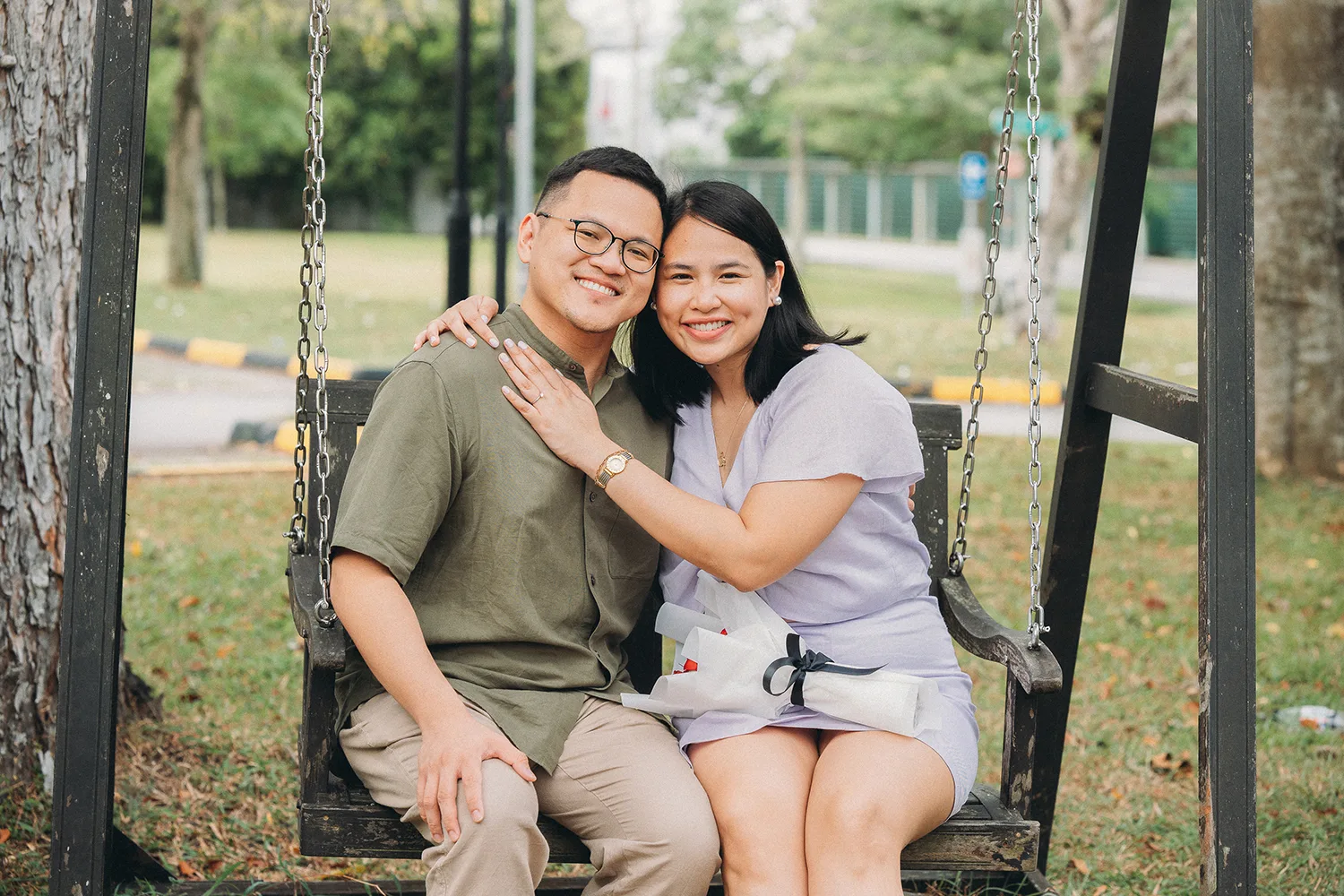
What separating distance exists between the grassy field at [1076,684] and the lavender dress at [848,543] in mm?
1079

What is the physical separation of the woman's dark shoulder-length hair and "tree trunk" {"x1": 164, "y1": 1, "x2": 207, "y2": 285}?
57.1 ft

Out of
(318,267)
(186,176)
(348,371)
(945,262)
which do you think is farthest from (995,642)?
(945,262)

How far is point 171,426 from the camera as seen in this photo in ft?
31.8

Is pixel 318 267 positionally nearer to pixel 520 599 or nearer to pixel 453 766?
pixel 520 599

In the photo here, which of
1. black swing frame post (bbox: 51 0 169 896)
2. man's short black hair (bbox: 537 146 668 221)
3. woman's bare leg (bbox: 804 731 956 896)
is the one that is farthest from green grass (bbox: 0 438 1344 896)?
man's short black hair (bbox: 537 146 668 221)

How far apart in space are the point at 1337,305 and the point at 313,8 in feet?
22.8

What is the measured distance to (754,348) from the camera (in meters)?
2.91

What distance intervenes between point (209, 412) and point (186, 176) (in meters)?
10.1

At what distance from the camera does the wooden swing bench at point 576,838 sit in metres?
2.49

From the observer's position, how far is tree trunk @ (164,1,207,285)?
62.3ft

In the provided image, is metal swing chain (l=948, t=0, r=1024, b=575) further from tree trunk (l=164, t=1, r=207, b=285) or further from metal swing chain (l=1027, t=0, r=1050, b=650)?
tree trunk (l=164, t=1, r=207, b=285)

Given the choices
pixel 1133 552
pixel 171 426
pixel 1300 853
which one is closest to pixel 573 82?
pixel 171 426

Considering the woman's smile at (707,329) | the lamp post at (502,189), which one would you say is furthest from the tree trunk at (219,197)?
the woman's smile at (707,329)

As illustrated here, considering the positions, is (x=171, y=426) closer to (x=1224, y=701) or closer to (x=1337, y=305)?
(x=1337, y=305)
